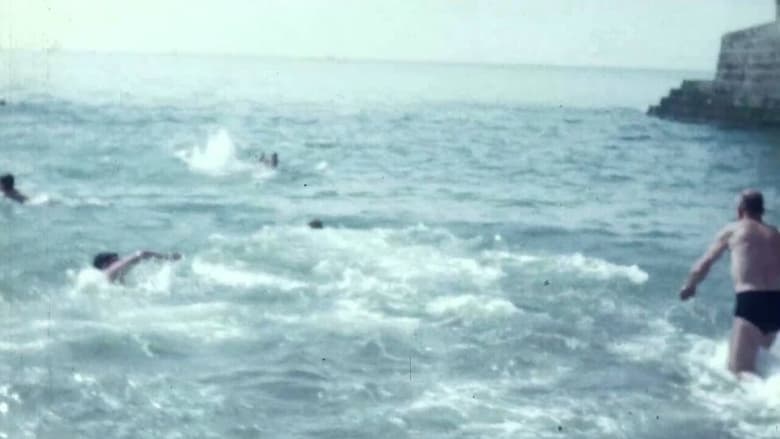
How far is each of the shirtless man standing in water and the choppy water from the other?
272mm

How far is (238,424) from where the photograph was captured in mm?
8430

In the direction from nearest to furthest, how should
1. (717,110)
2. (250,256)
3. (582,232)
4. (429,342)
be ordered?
(429,342) → (250,256) → (582,232) → (717,110)

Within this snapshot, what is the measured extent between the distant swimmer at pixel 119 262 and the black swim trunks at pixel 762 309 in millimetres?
8170

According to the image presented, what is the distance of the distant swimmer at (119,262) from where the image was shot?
1322 cm

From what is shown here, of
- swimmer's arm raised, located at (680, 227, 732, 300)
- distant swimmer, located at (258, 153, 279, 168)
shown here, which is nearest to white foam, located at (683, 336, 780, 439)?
swimmer's arm raised, located at (680, 227, 732, 300)

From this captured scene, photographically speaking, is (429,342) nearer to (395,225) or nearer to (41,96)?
(395,225)

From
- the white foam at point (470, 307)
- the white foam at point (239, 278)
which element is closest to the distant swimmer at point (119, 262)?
the white foam at point (239, 278)

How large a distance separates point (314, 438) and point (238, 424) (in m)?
0.79

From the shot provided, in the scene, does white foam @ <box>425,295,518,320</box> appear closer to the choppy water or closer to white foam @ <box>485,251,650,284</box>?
the choppy water

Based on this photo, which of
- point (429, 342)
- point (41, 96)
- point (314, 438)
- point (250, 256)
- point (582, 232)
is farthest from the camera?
point (41, 96)

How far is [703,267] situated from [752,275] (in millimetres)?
545

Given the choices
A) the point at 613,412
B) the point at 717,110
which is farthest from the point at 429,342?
the point at 717,110

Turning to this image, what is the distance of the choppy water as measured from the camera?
8688 millimetres

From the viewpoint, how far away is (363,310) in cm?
1234
